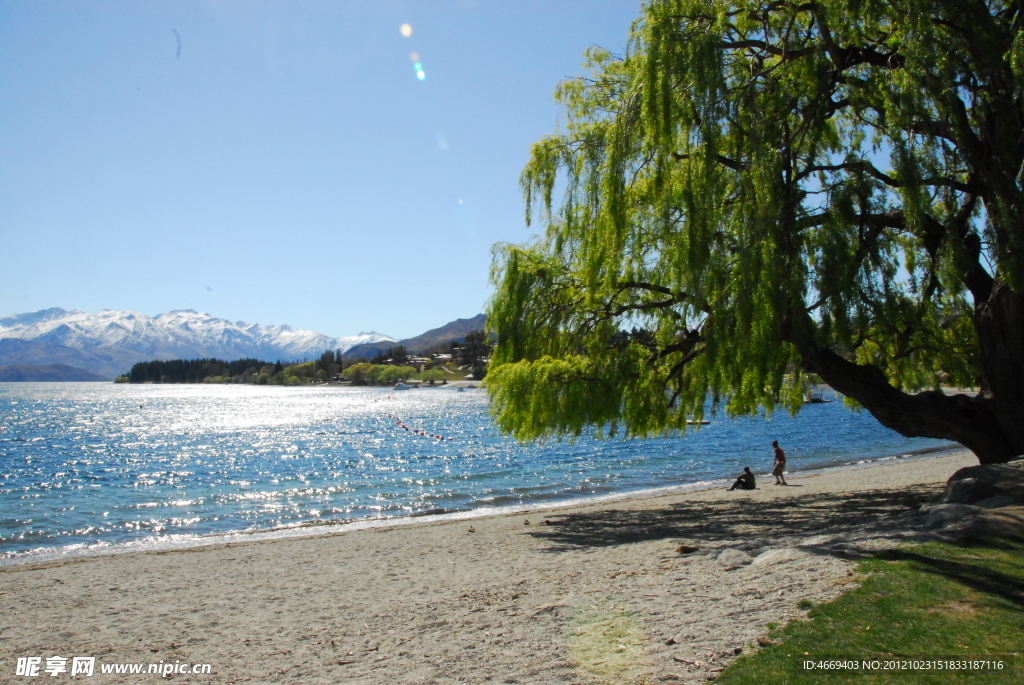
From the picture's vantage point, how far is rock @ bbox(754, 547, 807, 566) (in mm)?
8398

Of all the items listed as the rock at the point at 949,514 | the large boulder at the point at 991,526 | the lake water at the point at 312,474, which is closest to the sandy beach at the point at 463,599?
the rock at the point at 949,514

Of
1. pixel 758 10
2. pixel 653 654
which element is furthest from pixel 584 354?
pixel 653 654

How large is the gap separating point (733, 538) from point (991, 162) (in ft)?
24.6

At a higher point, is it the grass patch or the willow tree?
the willow tree

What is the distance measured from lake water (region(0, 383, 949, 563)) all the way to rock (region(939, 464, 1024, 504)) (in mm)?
14689

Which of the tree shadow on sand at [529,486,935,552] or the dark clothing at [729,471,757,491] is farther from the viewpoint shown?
the dark clothing at [729,471,757,491]

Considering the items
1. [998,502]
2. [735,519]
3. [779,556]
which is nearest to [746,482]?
[735,519]

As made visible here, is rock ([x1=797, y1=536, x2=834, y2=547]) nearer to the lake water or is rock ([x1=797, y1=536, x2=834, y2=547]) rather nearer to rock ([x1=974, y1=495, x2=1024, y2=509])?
rock ([x1=974, y1=495, x2=1024, y2=509])

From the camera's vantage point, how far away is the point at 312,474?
36.1 metres

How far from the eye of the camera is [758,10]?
42.7 ft

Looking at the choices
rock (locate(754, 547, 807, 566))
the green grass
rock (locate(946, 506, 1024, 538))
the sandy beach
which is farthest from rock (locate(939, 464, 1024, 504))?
rock (locate(754, 547, 807, 566))

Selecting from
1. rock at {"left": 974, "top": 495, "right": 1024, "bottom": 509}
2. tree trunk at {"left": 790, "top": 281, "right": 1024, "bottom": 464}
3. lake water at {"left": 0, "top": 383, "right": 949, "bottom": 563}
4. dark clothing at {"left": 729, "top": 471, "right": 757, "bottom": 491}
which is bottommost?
lake water at {"left": 0, "top": 383, "right": 949, "bottom": 563}

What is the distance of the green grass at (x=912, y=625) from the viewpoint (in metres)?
4.93

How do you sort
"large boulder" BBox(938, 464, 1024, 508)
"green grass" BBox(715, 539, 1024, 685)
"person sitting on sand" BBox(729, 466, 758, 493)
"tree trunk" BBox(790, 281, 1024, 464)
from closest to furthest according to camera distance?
"green grass" BBox(715, 539, 1024, 685) < "large boulder" BBox(938, 464, 1024, 508) < "tree trunk" BBox(790, 281, 1024, 464) < "person sitting on sand" BBox(729, 466, 758, 493)
